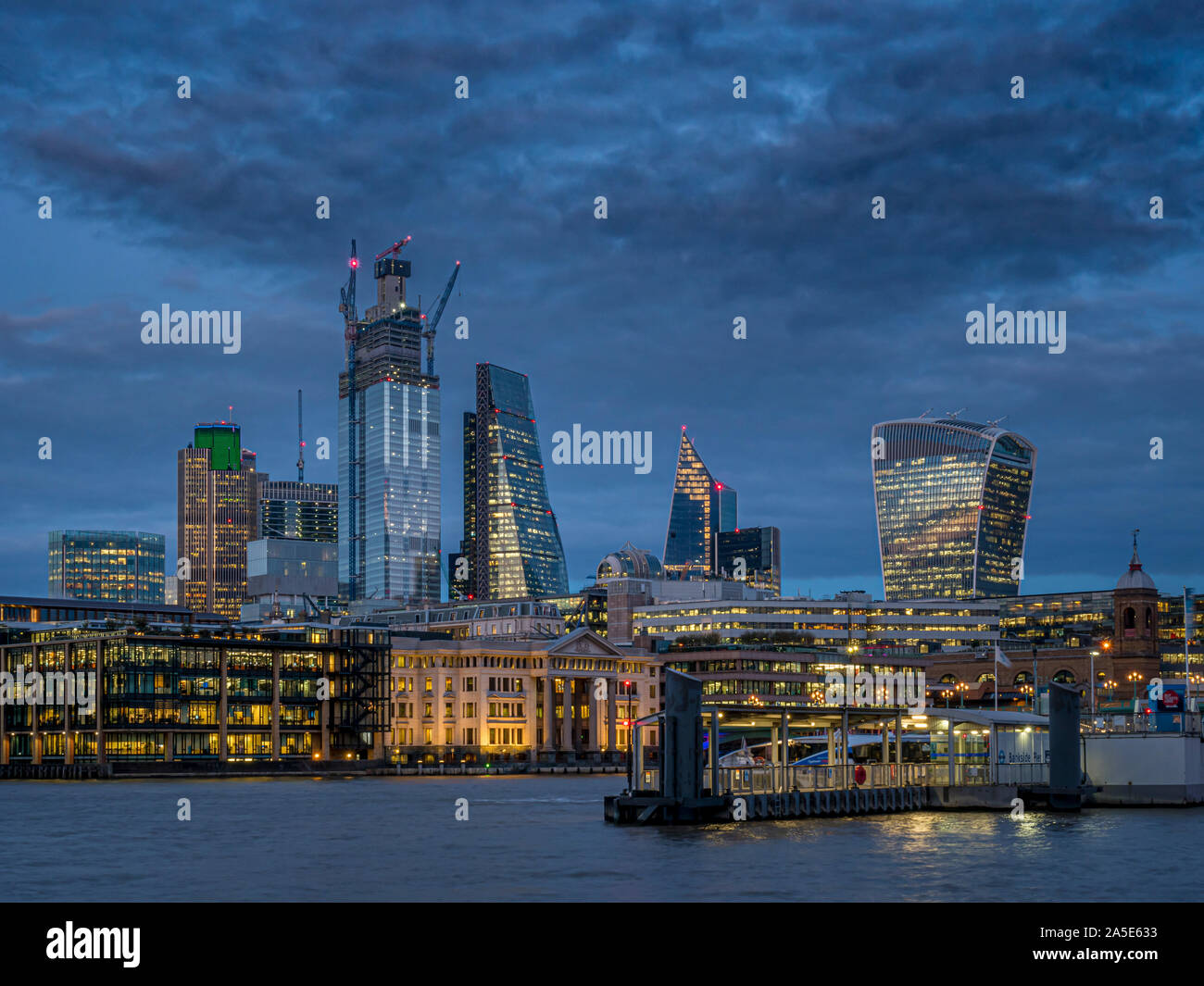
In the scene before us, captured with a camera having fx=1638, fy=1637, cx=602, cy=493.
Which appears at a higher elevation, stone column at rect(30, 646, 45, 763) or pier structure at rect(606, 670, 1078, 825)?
pier structure at rect(606, 670, 1078, 825)

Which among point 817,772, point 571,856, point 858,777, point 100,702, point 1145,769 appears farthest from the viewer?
point 100,702

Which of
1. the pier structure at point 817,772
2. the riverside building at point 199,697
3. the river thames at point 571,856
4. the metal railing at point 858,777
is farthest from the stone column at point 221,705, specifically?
the metal railing at point 858,777

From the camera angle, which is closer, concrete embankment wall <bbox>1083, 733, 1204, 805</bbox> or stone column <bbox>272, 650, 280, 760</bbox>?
concrete embankment wall <bbox>1083, 733, 1204, 805</bbox>

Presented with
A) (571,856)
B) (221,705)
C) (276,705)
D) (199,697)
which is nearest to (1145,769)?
(571,856)

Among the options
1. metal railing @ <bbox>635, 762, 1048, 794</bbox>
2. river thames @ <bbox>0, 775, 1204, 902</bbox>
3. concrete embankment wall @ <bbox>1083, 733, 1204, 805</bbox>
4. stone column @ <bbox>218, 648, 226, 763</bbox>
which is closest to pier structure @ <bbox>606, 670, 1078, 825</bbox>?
metal railing @ <bbox>635, 762, 1048, 794</bbox>

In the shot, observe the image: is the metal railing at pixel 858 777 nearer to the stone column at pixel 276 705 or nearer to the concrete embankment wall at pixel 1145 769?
the concrete embankment wall at pixel 1145 769

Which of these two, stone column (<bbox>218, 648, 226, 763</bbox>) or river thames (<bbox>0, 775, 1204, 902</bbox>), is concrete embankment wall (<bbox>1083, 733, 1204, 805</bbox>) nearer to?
river thames (<bbox>0, 775, 1204, 902</bbox>)

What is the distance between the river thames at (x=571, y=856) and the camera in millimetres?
49406

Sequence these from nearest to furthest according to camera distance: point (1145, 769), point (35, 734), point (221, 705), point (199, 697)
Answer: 1. point (1145, 769)
2. point (35, 734)
3. point (199, 697)
4. point (221, 705)

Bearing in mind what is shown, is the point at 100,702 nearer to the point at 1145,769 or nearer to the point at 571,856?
the point at 1145,769

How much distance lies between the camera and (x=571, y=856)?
60406 mm

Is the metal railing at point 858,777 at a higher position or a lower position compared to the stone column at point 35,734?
higher

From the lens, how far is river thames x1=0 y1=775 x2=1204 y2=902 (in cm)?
4941

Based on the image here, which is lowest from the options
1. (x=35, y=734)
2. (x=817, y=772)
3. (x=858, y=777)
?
(x=35, y=734)
